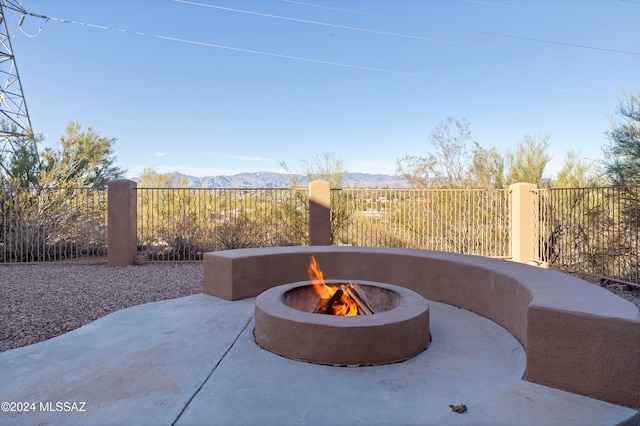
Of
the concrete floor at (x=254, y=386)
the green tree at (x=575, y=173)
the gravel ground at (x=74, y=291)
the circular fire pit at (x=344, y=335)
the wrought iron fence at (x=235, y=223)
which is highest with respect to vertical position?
the green tree at (x=575, y=173)

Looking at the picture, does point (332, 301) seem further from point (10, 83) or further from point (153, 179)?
point (153, 179)

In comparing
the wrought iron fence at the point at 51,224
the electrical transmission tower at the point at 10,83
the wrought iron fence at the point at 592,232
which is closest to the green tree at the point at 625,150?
the wrought iron fence at the point at 592,232

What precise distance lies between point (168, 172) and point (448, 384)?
88.0ft

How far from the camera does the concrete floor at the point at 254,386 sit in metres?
2.19

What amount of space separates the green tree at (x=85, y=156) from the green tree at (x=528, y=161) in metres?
13.9

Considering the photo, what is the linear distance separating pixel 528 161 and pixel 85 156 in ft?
52.4

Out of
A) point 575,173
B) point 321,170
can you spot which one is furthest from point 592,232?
point 321,170

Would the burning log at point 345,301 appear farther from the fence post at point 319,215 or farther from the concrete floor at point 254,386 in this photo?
the fence post at point 319,215

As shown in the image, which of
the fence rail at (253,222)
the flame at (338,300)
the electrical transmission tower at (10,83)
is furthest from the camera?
the electrical transmission tower at (10,83)

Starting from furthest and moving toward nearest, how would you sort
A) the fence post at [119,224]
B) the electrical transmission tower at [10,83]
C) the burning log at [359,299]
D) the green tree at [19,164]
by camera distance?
the electrical transmission tower at [10,83] < the green tree at [19,164] < the fence post at [119,224] < the burning log at [359,299]

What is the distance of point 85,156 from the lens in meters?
13.5

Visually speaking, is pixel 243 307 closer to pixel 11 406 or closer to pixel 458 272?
pixel 11 406

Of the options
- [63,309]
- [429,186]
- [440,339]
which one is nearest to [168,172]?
[429,186]

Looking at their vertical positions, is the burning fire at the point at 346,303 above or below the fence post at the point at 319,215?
below
